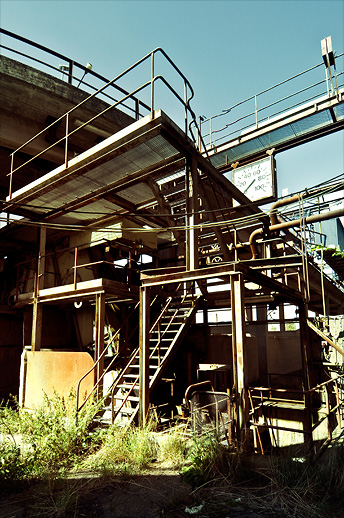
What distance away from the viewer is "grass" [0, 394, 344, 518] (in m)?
4.56

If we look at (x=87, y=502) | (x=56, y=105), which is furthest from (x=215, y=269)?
(x=56, y=105)

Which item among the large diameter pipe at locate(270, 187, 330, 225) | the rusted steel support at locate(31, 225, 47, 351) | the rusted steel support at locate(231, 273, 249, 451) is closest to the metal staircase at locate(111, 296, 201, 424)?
the rusted steel support at locate(231, 273, 249, 451)

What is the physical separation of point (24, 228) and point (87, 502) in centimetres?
1225

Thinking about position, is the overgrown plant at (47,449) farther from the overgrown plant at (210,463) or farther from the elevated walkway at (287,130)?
the elevated walkway at (287,130)

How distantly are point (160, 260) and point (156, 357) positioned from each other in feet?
23.1

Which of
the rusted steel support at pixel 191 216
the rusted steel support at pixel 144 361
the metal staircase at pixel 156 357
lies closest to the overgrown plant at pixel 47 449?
the metal staircase at pixel 156 357

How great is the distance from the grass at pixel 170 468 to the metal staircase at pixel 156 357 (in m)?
1.12

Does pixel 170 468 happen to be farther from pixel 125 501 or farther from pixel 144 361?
pixel 144 361

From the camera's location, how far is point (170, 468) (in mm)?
5859

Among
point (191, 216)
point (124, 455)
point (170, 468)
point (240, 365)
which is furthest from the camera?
point (191, 216)

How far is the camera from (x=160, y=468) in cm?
589

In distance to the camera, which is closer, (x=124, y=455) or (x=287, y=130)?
(x=124, y=455)

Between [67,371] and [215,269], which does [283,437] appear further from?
[215,269]

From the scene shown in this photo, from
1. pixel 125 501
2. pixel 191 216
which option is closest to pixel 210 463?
pixel 125 501
